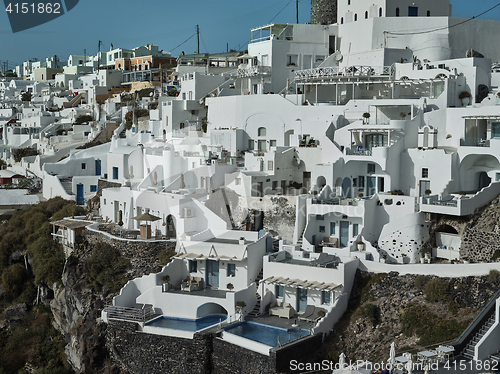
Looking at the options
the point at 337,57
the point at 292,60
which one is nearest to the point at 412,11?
the point at 337,57

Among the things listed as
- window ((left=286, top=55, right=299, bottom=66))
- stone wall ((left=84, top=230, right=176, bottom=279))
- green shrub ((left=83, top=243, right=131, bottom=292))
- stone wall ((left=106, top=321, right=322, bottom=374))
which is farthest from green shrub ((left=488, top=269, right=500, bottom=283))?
window ((left=286, top=55, right=299, bottom=66))

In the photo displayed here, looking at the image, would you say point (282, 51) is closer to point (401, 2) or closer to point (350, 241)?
point (401, 2)

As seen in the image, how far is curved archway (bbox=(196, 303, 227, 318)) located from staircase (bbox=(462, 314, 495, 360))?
401 inches

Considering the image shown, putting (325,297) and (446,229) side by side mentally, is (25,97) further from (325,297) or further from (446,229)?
(446,229)

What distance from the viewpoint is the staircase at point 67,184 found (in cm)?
4178

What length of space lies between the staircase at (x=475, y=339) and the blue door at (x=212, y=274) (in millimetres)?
11637

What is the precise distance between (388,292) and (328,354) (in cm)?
343

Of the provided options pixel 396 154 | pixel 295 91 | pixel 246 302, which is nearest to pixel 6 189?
pixel 295 91

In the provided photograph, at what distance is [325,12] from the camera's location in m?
47.6

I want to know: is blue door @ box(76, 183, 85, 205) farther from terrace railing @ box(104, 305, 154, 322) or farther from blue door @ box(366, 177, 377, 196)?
blue door @ box(366, 177, 377, 196)

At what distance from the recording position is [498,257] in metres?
24.6

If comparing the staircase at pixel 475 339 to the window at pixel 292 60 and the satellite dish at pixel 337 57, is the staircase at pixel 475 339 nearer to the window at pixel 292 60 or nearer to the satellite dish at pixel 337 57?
the satellite dish at pixel 337 57

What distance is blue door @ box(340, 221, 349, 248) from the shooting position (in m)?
28.9

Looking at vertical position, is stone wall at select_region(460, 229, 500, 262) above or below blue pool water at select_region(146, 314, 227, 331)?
above
